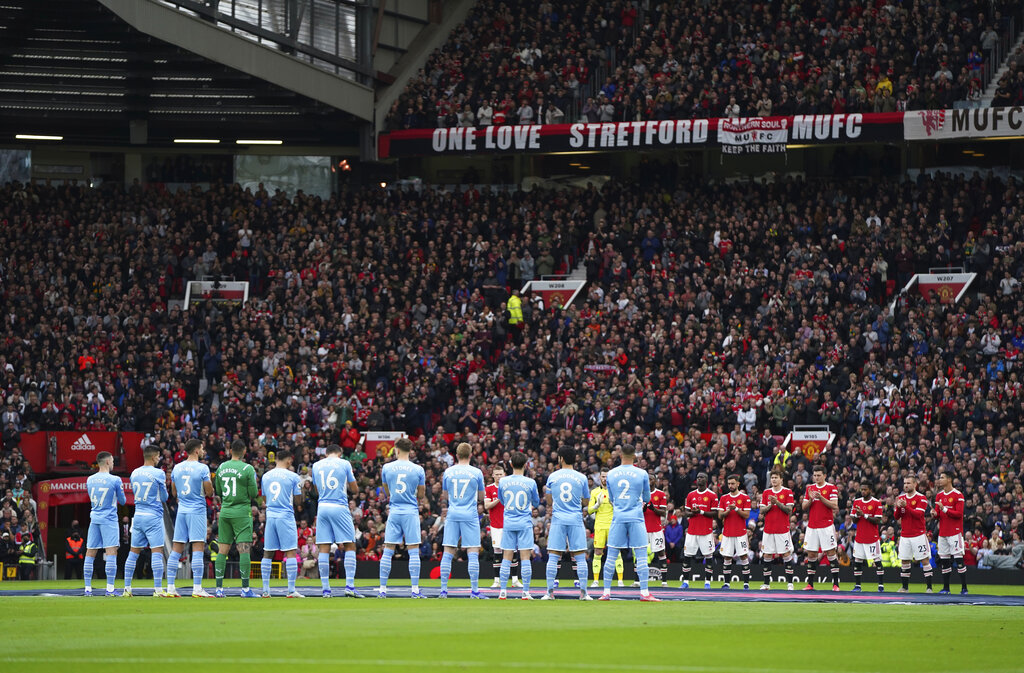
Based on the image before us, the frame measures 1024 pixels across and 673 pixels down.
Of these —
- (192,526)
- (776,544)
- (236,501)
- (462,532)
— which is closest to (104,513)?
(192,526)

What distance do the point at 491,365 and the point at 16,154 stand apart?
19990mm

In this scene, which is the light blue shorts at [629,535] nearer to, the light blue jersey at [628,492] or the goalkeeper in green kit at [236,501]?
the light blue jersey at [628,492]

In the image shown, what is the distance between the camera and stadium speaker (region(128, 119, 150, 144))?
50.1 m

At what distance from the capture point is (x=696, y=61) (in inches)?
1820

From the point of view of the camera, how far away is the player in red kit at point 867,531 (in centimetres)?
2806

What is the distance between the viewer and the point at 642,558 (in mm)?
21391

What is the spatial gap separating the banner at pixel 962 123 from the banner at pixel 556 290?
10.4 m

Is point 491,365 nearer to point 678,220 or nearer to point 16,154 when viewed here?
point 678,220

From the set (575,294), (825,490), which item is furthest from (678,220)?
(825,490)

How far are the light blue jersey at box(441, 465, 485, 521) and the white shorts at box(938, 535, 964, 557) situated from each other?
9.68 meters

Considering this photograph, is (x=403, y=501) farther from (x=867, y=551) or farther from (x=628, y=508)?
(x=867, y=551)

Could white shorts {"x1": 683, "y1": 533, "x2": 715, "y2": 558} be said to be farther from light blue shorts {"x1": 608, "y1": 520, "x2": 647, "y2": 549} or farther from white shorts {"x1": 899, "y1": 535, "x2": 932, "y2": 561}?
light blue shorts {"x1": 608, "y1": 520, "x2": 647, "y2": 549}

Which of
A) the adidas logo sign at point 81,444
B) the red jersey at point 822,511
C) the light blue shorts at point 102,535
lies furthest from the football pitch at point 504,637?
the adidas logo sign at point 81,444

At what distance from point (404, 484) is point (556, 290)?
2324 centimetres
